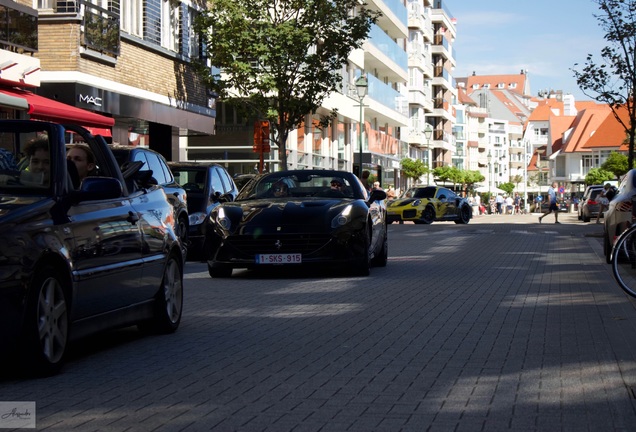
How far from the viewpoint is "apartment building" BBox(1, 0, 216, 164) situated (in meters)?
28.1

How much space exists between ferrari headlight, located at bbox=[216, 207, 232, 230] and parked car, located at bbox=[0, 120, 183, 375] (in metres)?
6.21

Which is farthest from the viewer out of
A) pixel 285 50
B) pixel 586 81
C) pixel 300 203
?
pixel 285 50

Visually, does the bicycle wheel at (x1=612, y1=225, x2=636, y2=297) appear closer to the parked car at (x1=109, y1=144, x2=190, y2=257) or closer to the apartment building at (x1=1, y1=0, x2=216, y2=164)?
the parked car at (x1=109, y1=144, x2=190, y2=257)

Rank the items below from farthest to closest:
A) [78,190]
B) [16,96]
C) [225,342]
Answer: [16,96]
[225,342]
[78,190]

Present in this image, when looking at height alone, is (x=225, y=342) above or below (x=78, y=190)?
below

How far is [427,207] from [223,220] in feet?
119

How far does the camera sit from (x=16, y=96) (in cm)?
2312

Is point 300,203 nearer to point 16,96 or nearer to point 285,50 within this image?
point 16,96

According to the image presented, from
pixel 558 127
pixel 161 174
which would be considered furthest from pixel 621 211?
pixel 558 127

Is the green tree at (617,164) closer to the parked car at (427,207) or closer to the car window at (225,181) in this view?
the parked car at (427,207)

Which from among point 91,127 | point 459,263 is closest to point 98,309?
point 459,263

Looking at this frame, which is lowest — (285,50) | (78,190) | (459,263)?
(459,263)

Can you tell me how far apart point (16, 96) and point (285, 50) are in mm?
13519

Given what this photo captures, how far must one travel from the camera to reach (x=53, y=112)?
75.8 ft
